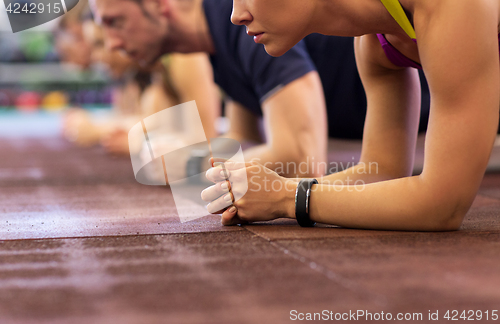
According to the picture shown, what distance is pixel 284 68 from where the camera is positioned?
5.11ft

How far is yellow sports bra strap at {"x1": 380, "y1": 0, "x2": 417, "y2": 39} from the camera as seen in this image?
2.79 ft

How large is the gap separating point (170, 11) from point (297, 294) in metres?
1.53

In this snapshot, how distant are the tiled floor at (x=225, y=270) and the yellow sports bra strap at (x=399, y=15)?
0.34 m

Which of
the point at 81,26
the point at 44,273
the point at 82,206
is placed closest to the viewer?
the point at 44,273

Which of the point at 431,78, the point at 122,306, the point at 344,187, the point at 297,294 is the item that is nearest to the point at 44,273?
the point at 122,306

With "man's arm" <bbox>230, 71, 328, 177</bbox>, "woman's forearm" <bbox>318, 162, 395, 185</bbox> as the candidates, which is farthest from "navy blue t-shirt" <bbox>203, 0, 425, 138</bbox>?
"woman's forearm" <bbox>318, 162, 395, 185</bbox>

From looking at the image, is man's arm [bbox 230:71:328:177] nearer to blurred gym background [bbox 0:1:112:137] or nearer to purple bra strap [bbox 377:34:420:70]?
purple bra strap [bbox 377:34:420:70]

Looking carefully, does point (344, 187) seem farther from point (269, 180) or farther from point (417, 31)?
point (417, 31)

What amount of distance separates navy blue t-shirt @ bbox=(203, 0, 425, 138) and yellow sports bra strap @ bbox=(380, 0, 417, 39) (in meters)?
0.67

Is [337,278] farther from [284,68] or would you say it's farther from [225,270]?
[284,68]

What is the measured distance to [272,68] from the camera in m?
1.58

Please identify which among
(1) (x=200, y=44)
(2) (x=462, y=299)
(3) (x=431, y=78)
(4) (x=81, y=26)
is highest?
(4) (x=81, y=26)

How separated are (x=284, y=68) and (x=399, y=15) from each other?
716 millimetres

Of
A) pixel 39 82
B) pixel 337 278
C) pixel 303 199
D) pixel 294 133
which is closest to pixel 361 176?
pixel 303 199
